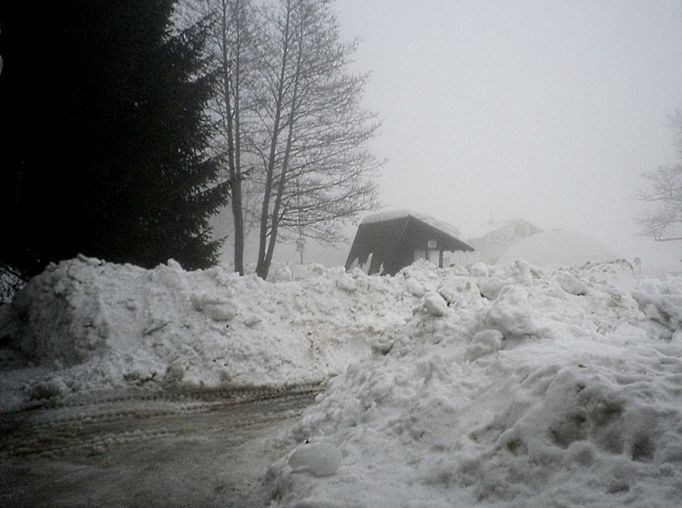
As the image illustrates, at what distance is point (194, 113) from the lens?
10.2m

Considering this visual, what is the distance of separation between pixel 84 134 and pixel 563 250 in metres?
28.7

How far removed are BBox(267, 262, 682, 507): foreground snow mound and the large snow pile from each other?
76.4 ft

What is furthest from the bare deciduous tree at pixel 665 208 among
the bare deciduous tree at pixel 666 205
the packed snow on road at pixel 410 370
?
the packed snow on road at pixel 410 370

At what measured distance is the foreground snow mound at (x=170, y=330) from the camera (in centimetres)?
546

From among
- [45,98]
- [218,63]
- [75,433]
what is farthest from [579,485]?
[218,63]

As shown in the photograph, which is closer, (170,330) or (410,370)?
(410,370)

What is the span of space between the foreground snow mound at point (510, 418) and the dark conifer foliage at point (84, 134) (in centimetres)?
668

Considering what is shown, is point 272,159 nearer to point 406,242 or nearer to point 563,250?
point 406,242

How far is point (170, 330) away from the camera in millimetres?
6082

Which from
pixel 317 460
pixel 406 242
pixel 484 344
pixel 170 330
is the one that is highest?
pixel 406 242

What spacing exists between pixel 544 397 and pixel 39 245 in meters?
9.22

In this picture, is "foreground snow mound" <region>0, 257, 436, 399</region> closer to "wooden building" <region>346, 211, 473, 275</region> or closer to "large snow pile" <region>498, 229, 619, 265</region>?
"wooden building" <region>346, 211, 473, 275</region>

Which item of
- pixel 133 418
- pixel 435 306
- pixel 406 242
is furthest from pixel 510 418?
pixel 406 242

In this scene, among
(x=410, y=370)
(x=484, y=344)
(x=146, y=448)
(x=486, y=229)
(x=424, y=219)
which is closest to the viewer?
(x=484, y=344)
